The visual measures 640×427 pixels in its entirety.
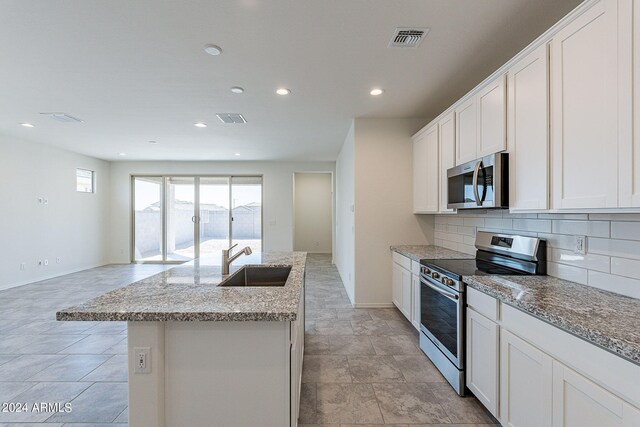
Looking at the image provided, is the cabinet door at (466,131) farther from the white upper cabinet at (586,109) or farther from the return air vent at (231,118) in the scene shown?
the return air vent at (231,118)

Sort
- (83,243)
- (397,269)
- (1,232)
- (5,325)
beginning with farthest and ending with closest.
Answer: (83,243)
(1,232)
(397,269)
(5,325)

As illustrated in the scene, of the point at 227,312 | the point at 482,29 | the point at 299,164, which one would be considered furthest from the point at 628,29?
the point at 299,164

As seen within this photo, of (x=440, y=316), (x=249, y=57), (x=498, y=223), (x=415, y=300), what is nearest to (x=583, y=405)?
(x=440, y=316)

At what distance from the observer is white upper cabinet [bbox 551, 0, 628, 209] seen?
4.23 feet

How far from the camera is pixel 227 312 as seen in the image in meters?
1.25

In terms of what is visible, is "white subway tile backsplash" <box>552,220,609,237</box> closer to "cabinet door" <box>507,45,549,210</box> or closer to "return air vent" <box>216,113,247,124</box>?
"cabinet door" <box>507,45,549,210</box>

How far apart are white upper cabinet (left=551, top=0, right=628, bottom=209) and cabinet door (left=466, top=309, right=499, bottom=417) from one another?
33.0 inches

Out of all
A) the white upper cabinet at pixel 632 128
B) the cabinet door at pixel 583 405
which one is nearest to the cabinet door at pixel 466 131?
the white upper cabinet at pixel 632 128

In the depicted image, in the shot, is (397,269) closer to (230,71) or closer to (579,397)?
(579,397)

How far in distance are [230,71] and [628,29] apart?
2692 mm

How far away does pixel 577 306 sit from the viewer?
52.5 inches

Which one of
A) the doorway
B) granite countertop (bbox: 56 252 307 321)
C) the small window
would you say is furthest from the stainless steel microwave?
the small window

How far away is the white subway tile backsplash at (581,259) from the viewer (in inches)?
63.3

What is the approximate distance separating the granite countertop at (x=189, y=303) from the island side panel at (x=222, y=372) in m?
0.09
